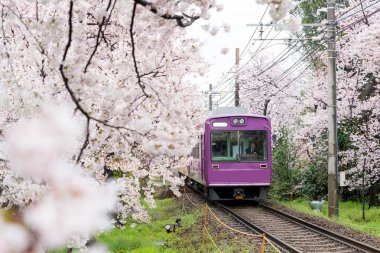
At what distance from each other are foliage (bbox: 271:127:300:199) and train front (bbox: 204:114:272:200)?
3804mm

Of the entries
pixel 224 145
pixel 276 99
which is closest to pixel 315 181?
pixel 224 145

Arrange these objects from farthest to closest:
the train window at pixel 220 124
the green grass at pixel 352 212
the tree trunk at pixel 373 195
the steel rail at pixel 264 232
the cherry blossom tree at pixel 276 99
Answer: the cherry blossom tree at pixel 276 99 < the tree trunk at pixel 373 195 < the green grass at pixel 352 212 < the train window at pixel 220 124 < the steel rail at pixel 264 232

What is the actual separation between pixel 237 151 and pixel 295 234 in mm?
4941

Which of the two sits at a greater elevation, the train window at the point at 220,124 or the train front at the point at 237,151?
the train window at the point at 220,124

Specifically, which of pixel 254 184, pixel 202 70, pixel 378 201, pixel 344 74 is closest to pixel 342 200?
pixel 378 201

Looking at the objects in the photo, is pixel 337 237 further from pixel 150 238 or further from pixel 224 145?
pixel 224 145

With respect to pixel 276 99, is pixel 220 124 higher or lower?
lower

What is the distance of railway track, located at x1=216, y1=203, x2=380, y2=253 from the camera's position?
9.30 m

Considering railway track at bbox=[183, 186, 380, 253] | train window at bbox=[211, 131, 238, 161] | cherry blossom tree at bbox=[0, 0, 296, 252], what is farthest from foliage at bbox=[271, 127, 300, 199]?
cherry blossom tree at bbox=[0, 0, 296, 252]

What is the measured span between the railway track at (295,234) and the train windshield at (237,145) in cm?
151

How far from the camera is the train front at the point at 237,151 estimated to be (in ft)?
50.7

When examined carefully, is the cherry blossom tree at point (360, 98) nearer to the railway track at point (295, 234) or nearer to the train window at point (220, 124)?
the train window at point (220, 124)

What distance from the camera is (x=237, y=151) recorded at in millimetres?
15586

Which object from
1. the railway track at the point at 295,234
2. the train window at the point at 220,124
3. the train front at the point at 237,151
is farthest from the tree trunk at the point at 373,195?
the train window at the point at 220,124
